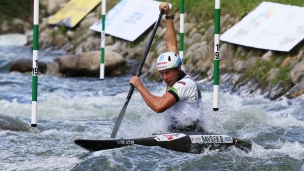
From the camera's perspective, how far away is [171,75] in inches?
307

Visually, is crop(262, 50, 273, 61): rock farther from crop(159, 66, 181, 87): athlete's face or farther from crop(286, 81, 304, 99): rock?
crop(159, 66, 181, 87): athlete's face

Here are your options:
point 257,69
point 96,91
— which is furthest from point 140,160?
point 96,91

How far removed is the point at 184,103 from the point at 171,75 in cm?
33

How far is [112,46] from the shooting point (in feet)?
58.6

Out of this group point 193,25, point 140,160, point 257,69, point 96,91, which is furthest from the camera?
point 193,25

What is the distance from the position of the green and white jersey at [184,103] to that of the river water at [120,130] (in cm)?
28

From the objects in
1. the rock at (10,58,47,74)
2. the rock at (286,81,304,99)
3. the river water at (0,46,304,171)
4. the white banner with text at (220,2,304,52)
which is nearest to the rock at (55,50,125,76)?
the river water at (0,46,304,171)

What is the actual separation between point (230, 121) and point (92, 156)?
10.3ft

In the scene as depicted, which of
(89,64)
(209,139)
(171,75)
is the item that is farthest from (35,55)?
(89,64)

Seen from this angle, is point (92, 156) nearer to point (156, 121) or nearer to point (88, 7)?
point (156, 121)

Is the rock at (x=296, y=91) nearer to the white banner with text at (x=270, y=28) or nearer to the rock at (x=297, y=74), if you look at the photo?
the rock at (x=297, y=74)

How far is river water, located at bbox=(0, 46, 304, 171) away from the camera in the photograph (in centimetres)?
771

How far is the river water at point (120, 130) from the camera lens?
25.3 feet

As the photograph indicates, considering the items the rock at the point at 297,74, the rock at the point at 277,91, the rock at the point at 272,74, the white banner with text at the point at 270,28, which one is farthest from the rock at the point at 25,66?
the rock at the point at 297,74
